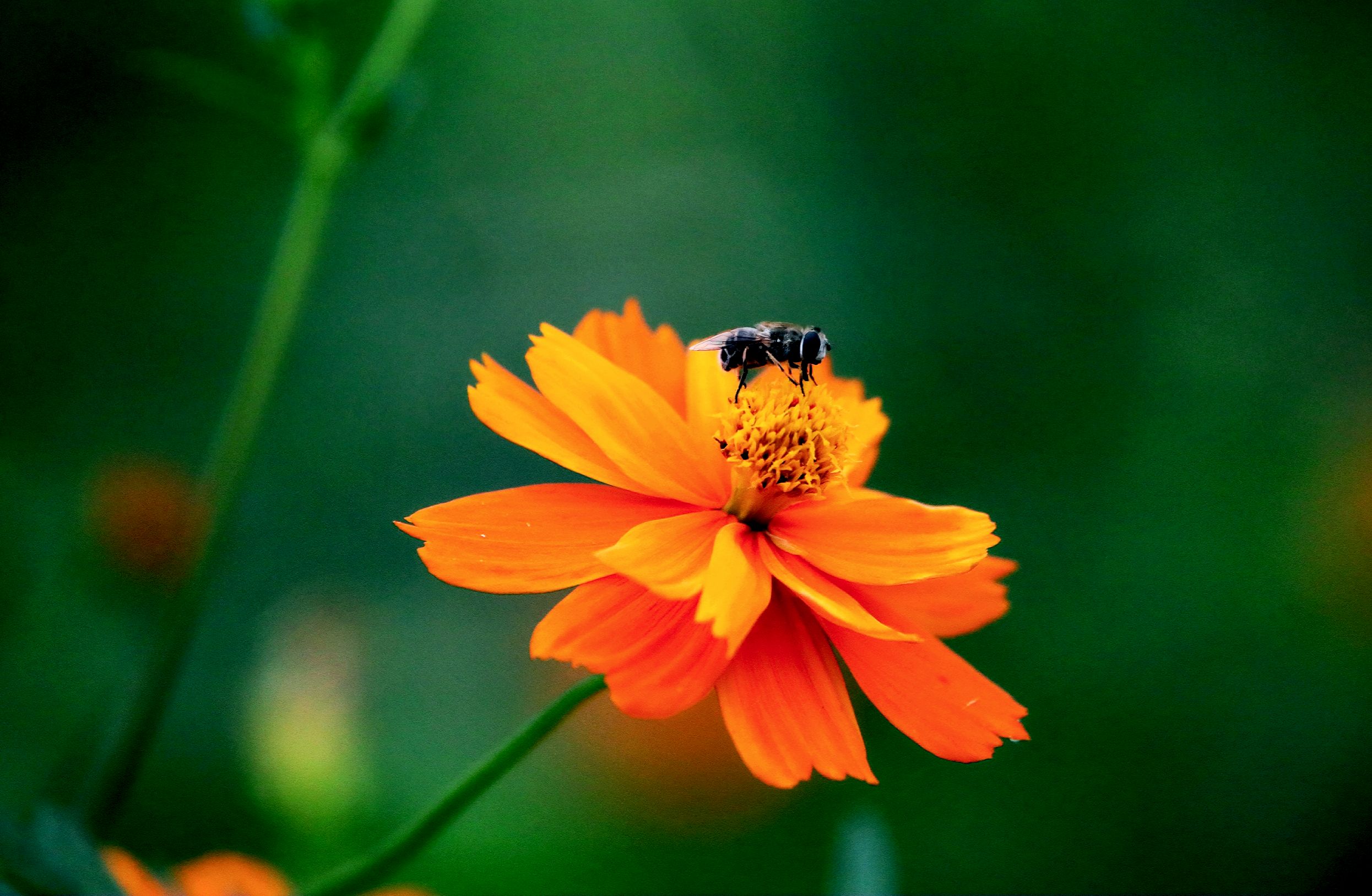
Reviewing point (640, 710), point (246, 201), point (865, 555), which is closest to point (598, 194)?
point (246, 201)

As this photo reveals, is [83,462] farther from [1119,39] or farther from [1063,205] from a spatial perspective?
[1119,39]

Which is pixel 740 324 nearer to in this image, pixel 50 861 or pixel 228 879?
pixel 228 879

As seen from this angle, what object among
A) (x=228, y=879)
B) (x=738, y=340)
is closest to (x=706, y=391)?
(x=738, y=340)

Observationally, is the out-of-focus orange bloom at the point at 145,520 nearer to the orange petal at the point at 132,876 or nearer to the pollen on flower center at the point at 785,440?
the orange petal at the point at 132,876

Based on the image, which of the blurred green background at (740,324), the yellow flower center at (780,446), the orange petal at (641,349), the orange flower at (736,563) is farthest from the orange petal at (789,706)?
the blurred green background at (740,324)

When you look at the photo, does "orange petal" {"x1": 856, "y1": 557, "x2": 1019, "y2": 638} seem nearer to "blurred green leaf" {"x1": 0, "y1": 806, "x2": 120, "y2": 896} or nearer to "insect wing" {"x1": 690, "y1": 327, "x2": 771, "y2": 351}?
"insect wing" {"x1": 690, "y1": 327, "x2": 771, "y2": 351}

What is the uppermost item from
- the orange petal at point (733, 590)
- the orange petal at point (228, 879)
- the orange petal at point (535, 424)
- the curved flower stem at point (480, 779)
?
the orange petal at point (535, 424)
